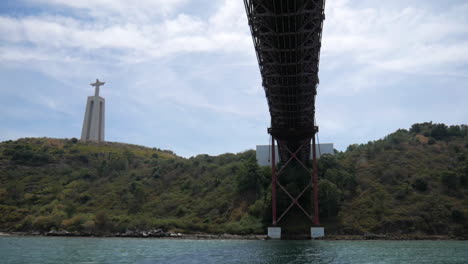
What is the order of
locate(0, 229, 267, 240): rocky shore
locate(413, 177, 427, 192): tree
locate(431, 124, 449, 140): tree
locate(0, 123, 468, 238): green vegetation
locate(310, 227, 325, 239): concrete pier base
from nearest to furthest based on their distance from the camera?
locate(310, 227, 325, 239): concrete pier base → locate(0, 229, 267, 240): rocky shore → locate(0, 123, 468, 238): green vegetation → locate(413, 177, 427, 192): tree → locate(431, 124, 449, 140): tree

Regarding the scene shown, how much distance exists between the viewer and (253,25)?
24094mm

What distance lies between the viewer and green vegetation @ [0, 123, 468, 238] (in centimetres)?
4659

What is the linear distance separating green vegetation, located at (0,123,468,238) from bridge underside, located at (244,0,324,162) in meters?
15.7

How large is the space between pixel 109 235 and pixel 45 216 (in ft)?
50.3

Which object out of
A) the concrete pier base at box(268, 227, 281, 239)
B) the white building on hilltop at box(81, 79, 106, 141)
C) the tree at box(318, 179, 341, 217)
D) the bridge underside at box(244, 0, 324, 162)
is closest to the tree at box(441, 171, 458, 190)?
the tree at box(318, 179, 341, 217)

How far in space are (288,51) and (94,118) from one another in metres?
95.6

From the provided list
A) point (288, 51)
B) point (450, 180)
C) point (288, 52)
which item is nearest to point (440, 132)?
point (450, 180)

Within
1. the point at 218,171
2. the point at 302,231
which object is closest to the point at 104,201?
the point at 218,171

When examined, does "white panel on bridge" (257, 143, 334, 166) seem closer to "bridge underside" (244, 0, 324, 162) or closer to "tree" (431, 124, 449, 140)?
"bridge underside" (244, 0, 324, 162)

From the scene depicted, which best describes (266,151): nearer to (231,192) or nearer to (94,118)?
(231,192)

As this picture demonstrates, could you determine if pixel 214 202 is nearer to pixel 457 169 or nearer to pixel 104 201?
pixel 104 201

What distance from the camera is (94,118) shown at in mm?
110375

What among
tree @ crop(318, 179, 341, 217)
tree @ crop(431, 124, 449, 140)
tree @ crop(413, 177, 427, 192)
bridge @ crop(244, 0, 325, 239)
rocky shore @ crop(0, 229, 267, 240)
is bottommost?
rocky shore @ crop(0, 229, 267, 240)

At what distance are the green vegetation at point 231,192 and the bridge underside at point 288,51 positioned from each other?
15684 mm
